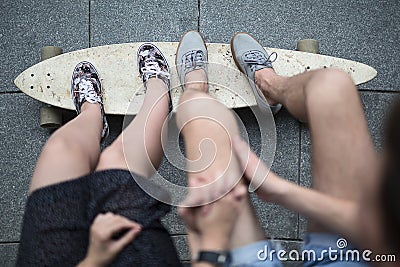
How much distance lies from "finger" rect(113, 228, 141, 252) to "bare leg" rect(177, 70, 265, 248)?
7.3 inches

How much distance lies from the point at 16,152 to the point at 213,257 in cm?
139

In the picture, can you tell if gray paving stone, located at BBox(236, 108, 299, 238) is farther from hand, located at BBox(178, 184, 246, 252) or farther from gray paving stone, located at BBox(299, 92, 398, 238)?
hand, located at BBox(178, 184, 246, 252)

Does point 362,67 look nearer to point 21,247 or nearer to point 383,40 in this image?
point 383,40

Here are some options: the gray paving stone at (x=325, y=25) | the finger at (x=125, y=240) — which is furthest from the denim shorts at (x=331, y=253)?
the gray paving stone at (x=325, y=25)

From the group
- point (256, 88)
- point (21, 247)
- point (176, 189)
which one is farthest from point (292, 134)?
point (21, 247)

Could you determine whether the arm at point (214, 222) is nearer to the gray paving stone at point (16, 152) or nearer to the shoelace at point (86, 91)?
the shoelace at point (86, 91)

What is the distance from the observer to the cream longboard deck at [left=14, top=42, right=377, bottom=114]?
216 centimetres

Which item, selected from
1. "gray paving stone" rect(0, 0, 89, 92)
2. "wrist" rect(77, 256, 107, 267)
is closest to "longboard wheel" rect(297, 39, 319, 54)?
"gray paving stone" rect(0, 0, 89, 92)

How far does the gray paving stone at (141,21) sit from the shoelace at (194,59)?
0.23m

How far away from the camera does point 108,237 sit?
125 cm

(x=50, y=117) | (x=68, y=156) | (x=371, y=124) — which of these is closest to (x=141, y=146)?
(x=68, y=156)

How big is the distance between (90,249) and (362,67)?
1447mm

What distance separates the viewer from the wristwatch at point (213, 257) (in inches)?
43.6

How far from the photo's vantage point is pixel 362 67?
2215mm
